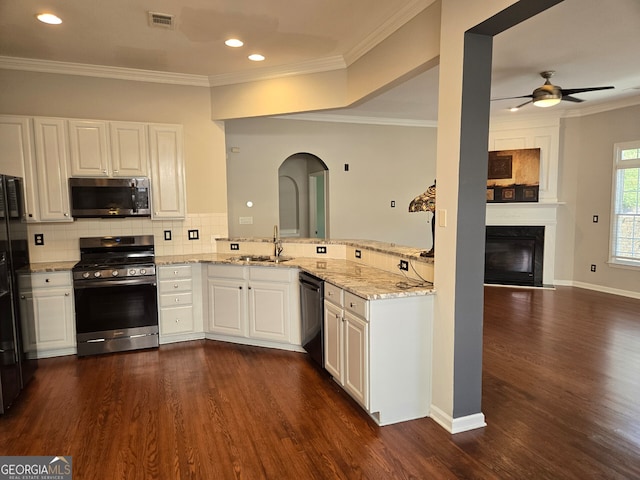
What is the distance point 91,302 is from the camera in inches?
153

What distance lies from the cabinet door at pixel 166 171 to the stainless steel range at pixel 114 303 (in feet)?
2.02

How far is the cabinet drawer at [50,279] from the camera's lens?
3744mm

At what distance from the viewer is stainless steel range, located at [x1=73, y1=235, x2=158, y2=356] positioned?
388 cm

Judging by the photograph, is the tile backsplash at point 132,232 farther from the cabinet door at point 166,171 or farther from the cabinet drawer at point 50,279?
the cabinet drawer at point 50,279

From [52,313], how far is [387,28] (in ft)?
12.7

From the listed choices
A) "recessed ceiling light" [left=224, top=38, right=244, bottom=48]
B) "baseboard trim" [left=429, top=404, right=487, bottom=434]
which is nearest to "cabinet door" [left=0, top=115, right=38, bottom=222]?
"recessed ceiling light" [left=224, top=38, right=244, bottom=48]

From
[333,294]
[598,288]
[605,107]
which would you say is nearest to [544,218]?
[598,288]

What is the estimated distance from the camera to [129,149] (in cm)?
420

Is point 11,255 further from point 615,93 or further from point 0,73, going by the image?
point 615,93

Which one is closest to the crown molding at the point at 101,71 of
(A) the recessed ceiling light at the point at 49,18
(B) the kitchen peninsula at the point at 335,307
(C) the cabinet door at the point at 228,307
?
(A) the recessed ceiling light at the point at 49,18

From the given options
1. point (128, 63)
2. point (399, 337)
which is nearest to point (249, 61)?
point (128, 63)

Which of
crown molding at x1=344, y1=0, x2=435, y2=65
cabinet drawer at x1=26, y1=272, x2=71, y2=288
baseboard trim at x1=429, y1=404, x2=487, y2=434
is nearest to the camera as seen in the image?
baseboard trim at x1=429, y1=404, x2=487, y2=434

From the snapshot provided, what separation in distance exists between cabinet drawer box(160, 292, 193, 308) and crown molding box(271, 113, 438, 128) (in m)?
3.26

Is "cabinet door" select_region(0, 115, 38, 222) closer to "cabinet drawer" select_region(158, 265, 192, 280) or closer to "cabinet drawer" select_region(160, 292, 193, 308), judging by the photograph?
"cabinet drawer" select_region(158, 265, 192, 280)
